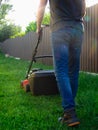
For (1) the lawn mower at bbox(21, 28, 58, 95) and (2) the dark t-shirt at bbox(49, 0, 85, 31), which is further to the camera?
(1) the lawn mower at bbox(21, 28, 58, 95)

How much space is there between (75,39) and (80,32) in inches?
3.8

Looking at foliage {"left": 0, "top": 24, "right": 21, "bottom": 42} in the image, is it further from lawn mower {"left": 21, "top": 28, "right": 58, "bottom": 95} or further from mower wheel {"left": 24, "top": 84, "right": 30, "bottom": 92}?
lawn mower {"left": 21, "top": 28, "right": 58, "bottom": 95}

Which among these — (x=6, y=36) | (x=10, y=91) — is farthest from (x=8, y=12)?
(x=10, y=91)

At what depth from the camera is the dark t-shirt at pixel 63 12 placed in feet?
12.5

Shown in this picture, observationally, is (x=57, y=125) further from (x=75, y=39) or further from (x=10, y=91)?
(x=10, y=91)

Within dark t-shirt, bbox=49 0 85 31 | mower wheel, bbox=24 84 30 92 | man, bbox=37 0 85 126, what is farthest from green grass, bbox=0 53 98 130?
dark t-shirt, bbox=49 0 85 31

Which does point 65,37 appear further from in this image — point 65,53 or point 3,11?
point 3,11

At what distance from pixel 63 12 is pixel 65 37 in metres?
0.26

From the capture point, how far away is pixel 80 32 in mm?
3945

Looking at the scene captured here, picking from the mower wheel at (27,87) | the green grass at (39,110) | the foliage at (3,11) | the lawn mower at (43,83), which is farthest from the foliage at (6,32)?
the lawn mower at (43,83)

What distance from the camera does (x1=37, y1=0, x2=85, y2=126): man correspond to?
370 centimetres

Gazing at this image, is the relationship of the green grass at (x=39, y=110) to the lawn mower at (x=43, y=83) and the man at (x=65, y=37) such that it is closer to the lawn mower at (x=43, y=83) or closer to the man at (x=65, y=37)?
the lawn mower at (x=43, y=83)

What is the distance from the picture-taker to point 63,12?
3816 mm

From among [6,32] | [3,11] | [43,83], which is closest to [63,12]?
[43,83]
